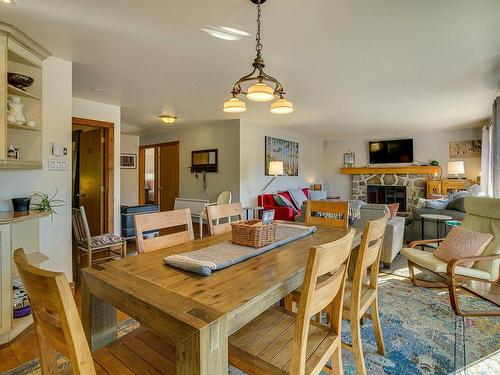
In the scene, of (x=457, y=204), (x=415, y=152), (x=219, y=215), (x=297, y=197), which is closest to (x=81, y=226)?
(x=219, y=215)

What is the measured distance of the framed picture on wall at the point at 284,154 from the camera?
6473mm

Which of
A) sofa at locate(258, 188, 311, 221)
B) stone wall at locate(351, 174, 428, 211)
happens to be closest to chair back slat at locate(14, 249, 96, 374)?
sofa at locate(258, 188, 311, 221)

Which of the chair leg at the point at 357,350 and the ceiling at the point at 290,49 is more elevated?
the ceiling at the point at 290,49

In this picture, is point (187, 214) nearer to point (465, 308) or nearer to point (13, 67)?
point (13, 67)

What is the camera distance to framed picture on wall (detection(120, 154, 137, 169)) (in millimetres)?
6824

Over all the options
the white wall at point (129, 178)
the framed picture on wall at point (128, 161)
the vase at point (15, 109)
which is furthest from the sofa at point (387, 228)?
the framed picture on wall at point (128, 161)

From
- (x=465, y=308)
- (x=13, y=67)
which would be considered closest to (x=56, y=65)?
(x=13, y=67)

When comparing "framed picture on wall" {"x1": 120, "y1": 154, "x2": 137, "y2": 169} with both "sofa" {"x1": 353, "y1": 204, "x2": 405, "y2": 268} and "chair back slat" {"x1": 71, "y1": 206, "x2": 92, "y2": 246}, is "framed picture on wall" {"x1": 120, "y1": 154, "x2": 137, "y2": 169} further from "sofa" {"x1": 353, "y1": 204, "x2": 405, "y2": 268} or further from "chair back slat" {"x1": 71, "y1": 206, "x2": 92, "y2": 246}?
"sofa" {"x1": 353, "y1": 204, "x2": 405, "y2": 268}

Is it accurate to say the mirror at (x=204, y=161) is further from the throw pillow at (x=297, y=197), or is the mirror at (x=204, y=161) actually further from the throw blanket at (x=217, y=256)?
the throw blanket at (x=217, y=256)

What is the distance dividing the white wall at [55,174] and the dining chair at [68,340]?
82.8 inches

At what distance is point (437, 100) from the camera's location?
4.29m

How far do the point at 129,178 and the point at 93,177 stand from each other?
242cm

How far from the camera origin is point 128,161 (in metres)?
6.91

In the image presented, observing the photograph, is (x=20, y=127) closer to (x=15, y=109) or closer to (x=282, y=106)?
(x=15, y=109)
